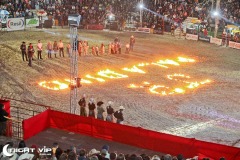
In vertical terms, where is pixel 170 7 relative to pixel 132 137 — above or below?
above

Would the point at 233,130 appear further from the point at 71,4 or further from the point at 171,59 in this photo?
the point at 71,4

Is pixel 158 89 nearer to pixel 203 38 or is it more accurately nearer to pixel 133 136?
Answer: pixel 133 136

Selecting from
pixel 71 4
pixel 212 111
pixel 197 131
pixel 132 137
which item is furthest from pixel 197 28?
pixel 132 137

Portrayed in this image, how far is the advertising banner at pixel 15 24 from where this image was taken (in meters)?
38.0

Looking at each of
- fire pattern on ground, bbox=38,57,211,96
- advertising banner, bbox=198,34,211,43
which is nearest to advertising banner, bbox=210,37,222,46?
advertising banner, bbox=198,34,211,43

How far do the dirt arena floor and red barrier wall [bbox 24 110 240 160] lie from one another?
2923 mm

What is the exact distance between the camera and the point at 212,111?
62.6ft

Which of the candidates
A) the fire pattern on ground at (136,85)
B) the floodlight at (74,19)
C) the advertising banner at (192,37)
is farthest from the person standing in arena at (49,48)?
the advertising banner at (192,37)

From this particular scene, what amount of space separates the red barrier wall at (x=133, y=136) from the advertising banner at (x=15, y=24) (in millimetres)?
24750

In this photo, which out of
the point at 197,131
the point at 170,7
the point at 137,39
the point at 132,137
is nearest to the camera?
the point at 132,137

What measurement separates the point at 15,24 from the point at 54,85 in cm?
1838

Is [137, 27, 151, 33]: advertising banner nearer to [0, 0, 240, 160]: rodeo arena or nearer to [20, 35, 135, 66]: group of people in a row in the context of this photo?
[0, 0, 240, 160]: rodeo arena

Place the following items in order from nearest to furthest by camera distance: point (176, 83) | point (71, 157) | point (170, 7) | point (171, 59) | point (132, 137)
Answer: point (71, 157)
point (132, 137)
point (176, 83)
point (171, 59)
point (170, 7)

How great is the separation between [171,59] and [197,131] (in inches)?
548
